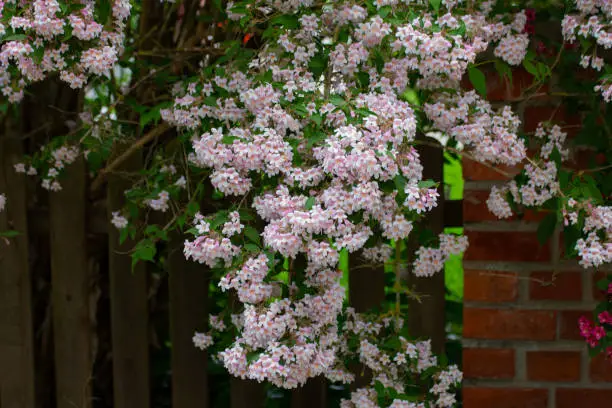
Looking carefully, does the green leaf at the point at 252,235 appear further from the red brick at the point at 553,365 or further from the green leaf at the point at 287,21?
the red brick at the point at 553,365

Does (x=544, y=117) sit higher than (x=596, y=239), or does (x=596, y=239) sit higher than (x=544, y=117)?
(x=544, y=117)

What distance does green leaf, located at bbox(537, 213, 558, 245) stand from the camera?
6.77ft

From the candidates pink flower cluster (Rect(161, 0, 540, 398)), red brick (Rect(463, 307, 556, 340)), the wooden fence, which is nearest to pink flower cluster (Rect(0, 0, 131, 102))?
pink flower cluster (Rect(161, 0, 540, 398))

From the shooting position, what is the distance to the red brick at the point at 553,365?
2.20m

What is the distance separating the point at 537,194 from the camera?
1.99 metres

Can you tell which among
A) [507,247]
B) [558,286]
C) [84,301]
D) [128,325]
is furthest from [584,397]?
[84,301]

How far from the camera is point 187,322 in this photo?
255 cm

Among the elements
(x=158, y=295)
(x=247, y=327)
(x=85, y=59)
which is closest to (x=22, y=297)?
(x=158, y=295)

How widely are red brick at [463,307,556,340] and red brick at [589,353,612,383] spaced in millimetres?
124

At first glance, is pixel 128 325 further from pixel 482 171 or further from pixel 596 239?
pixel 596 239

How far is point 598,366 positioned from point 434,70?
37.2 inches

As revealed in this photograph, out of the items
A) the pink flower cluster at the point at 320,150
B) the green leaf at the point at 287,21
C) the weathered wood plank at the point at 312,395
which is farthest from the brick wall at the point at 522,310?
the green leaf at the point at 287,21

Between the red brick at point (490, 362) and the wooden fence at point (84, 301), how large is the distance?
23cm

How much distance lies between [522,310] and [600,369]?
25 cm
